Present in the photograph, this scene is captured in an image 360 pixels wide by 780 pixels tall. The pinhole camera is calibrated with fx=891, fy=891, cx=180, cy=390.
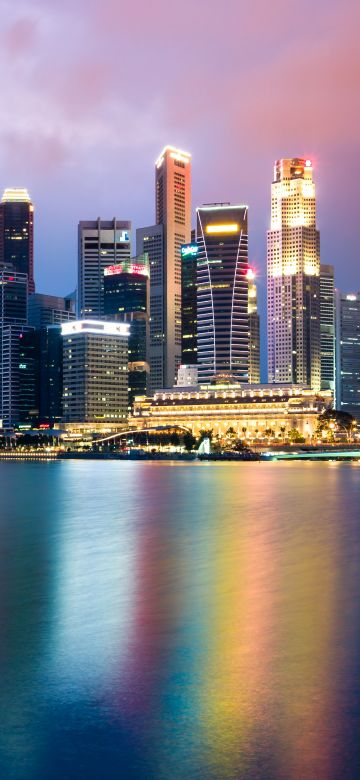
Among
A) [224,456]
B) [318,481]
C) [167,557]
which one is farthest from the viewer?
[224,456]

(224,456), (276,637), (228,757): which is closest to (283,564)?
(276,637)

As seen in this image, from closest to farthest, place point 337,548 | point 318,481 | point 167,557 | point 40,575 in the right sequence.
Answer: point 40,575, point 167,557, point 337,548, point 318,481

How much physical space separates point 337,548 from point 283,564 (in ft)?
21.5

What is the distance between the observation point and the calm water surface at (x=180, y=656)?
1393 centimetres

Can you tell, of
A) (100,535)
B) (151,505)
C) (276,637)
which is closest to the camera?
(276,637)

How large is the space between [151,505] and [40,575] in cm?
3394

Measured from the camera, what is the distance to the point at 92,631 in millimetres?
22953

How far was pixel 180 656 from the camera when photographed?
19.8 m

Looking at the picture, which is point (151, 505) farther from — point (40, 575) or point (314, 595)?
point (314, 595)

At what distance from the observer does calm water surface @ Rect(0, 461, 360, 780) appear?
13.9 metres

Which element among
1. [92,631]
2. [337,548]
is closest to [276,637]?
[92,631]

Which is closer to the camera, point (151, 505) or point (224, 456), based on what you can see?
point (151, 505)

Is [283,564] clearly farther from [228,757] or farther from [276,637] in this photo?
[228,757]

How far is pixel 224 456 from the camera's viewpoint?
182 m
